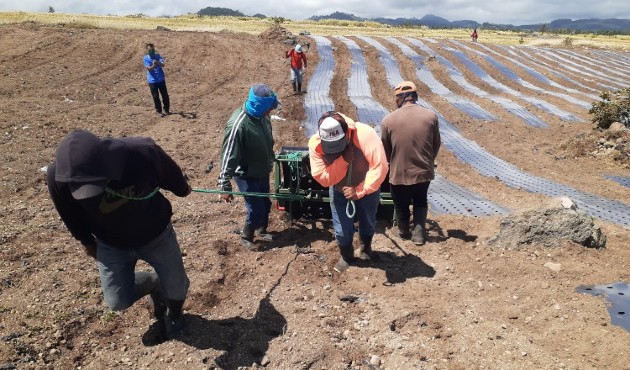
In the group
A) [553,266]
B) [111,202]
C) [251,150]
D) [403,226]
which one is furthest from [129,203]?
[553,266]

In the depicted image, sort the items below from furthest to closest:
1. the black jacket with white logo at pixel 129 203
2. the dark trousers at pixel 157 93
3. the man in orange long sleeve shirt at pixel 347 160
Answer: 1. the dark trousers at pixel 157 93
2. the man in orange long sleeve shirt at pixel 347 160
3. the black jacket with white logo at pixel 129 203

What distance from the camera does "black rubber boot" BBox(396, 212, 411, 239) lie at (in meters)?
4.66

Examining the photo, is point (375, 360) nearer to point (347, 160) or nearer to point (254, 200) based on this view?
point (347, 160)

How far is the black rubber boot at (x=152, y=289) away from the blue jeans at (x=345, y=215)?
154 centimetres

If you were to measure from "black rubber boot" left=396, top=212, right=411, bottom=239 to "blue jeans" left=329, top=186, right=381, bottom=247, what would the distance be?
69 centimetres

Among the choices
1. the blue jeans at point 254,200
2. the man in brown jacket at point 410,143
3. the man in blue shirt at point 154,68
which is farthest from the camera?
the man in blue shirt at point 154,68

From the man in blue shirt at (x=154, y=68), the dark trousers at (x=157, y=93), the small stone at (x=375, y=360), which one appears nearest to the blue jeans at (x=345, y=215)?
the small stone at (x=375, y=360)

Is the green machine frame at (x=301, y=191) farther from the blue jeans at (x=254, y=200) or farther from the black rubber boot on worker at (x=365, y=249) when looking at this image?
the black rubber boot on worker at (x=365, y=249)

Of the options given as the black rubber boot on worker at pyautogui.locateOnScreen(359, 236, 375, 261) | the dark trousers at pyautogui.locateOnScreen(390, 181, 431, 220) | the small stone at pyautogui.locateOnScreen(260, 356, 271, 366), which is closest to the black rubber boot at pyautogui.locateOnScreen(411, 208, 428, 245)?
the dark trousers at pyautogui.locateOnScreen(390, 181, 431, 220)

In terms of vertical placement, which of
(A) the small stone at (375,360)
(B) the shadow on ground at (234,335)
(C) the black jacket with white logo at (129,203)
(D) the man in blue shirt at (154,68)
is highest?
(D) the man in blue shirt at (154,68)

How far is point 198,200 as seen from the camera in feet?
19.1

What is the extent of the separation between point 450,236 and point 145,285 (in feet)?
10.3

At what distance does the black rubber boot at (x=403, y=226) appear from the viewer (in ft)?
15.3

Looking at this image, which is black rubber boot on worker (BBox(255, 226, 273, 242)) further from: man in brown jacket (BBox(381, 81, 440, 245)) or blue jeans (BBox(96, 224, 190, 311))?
blue jeans (BBox(96, 224, 190, 311))
